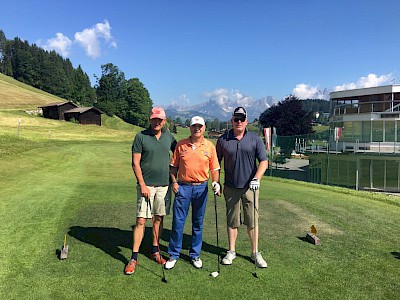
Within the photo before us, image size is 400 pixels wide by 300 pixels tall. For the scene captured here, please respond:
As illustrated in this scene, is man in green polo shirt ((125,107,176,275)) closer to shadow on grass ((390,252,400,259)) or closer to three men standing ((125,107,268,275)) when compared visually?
three men standing ((125,107,268,275))

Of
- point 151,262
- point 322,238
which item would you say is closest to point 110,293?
point 151,262

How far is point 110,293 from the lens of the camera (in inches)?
180

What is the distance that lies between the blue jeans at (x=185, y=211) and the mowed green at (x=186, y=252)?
11.3 inches

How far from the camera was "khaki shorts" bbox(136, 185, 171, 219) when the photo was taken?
575 centimetres

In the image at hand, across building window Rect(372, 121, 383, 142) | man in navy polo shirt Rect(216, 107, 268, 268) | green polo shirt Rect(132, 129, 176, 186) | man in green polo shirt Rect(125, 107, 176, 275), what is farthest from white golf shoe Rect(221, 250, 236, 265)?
building window Rect(372, 121, 383, 142)

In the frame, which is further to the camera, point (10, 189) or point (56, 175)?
point (56, 175)

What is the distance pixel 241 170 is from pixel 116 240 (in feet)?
10.1

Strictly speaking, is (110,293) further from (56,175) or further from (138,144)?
(56,175)

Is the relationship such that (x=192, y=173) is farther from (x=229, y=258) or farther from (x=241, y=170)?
(x=229, y=258)

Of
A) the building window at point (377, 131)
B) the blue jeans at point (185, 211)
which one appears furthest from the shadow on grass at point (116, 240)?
the building window at point (377, 131)

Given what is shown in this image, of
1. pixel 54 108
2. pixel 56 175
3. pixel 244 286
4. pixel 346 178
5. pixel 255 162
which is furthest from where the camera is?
pixel 54 108

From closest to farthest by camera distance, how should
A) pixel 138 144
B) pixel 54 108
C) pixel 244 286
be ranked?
pixel 244 286 < pixel 138 144 < pixel 54 108

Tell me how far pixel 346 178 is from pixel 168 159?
27.0 m

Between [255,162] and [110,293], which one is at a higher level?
[255,162]
